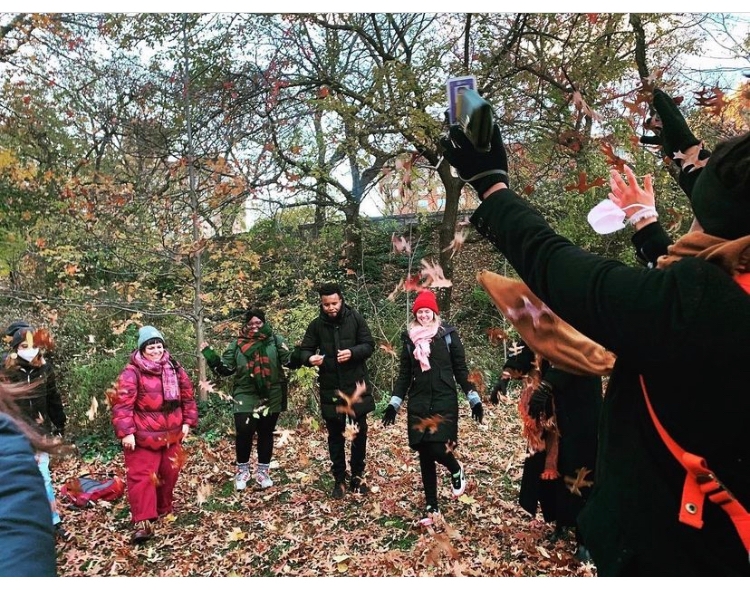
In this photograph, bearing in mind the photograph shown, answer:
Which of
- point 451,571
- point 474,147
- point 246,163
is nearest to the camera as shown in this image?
→ point 474,147

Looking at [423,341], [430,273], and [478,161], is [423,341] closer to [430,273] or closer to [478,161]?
[478,161]

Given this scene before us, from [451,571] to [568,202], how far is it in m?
6.12

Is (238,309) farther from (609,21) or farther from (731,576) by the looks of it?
(731,576)

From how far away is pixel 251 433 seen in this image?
516 centimetres

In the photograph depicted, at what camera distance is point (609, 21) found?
Answer: 621cm

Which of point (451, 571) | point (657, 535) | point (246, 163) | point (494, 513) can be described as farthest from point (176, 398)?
point (657, 535)

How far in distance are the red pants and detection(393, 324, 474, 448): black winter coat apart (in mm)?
2113

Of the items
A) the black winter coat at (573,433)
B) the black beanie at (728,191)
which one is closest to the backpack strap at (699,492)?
the black beanie at (728,191)

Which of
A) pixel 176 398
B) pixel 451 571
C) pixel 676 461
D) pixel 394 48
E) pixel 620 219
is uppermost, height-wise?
pixel 394 48

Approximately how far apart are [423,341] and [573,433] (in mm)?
1420

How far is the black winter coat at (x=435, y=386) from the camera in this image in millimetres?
4316

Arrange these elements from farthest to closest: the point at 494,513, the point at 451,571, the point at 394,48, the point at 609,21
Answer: the point at 394,48 < the point at 609,21 < the point at 494,513 < the point at 451,571

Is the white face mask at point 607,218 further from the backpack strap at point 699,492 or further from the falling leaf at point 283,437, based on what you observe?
the falling leaf at point 283,437

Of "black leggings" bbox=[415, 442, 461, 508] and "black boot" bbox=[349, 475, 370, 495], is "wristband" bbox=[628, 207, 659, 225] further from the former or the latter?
"black boot" bbox=[349, 475, 370, 495]
